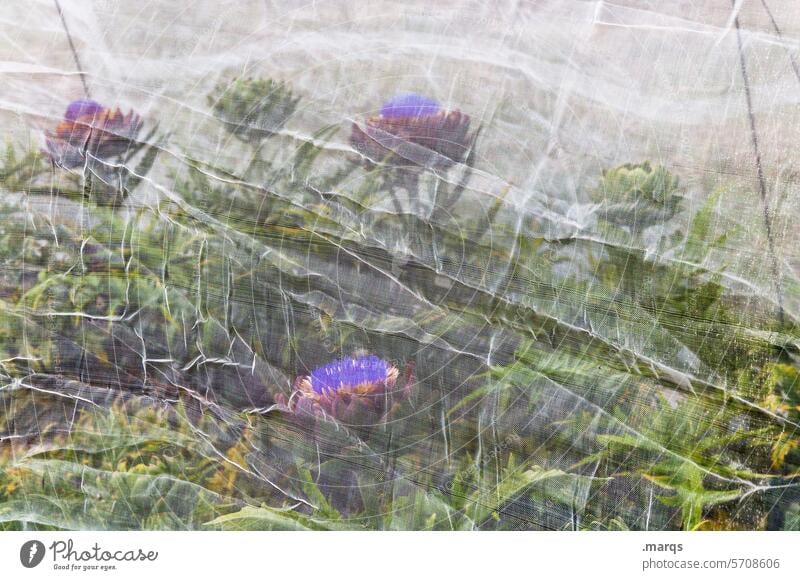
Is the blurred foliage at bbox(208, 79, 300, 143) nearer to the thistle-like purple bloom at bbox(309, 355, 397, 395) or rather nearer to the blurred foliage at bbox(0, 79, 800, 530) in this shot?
the blurred foliage at bbox(0, 79, 800, 530)

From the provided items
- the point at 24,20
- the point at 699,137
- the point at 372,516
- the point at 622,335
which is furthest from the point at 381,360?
the point at 24,20

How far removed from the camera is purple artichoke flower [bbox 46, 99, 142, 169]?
1024 mm

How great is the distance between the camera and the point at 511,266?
1.03m

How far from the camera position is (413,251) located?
3.36ft

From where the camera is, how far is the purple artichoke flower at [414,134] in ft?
3.36

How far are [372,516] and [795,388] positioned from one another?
64 cm

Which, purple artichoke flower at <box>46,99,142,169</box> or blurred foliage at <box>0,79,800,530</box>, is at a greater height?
purple artichoke flower at <box>46,99,142,169</box>

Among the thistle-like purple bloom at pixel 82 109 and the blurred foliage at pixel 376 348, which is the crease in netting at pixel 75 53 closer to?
the thistle-like purple bloom at pixel 82 109

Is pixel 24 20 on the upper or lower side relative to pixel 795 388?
upper
